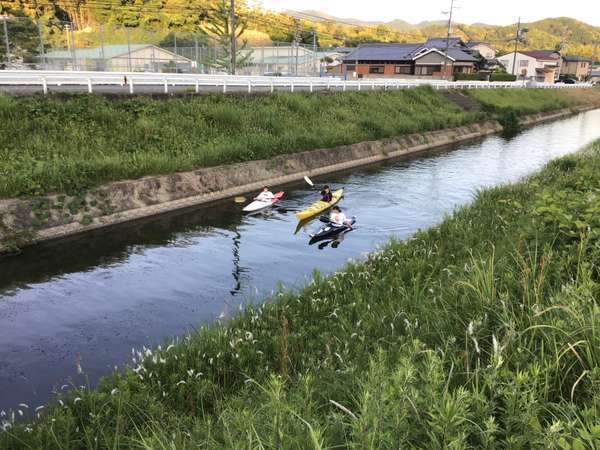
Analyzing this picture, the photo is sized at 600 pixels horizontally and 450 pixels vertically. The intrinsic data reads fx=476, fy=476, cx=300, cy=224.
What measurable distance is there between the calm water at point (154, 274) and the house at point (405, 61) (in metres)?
59.5

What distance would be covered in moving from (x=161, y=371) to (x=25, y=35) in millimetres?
52888

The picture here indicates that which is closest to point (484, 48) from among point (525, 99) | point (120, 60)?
point (525, 99)

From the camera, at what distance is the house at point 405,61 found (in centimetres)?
7581

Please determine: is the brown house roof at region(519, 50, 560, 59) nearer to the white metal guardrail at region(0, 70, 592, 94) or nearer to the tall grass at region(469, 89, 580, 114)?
the tall grass at region(469, 89, 580, 114)

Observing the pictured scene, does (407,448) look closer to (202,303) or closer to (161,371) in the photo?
(161,371)

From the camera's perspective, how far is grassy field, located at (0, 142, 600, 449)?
3271 mm

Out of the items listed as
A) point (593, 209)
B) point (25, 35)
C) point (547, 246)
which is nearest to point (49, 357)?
point (547, 246)

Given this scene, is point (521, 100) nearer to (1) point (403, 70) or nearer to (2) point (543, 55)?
(1) point (403, 70)

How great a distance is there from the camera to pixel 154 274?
13.0 metres

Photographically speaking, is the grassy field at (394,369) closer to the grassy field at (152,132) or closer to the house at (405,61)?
the grassy field at (152,132)

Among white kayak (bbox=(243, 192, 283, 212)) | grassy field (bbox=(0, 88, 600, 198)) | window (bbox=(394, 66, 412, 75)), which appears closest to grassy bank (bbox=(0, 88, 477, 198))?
grassy field (bbox=(0, 88, 600, 198))

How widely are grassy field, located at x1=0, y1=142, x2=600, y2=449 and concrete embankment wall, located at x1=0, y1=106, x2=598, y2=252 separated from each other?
970 centimetres

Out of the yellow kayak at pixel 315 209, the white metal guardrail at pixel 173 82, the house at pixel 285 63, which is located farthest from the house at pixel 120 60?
the yellow kayak at pixel 315 209

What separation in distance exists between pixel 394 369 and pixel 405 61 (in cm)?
7906
